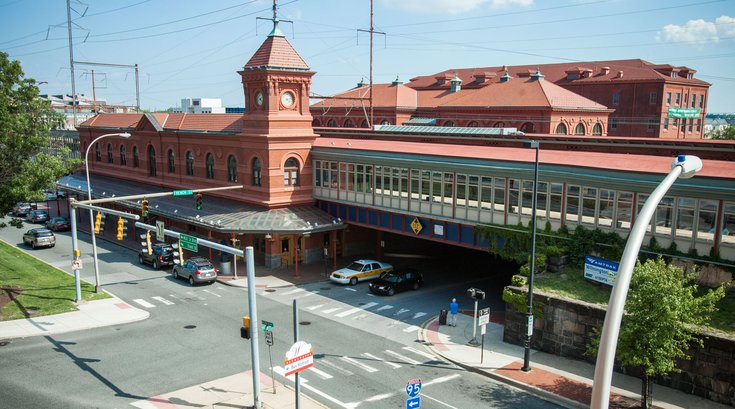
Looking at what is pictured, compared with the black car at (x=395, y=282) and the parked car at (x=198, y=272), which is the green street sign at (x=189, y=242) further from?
the black car at (x=395, y=282)

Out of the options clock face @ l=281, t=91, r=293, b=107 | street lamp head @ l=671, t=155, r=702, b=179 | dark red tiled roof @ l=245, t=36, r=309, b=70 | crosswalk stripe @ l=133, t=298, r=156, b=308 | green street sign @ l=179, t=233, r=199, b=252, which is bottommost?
crosswalk stripe @ l=133, t=298, r=156, b=308

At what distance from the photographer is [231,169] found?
41.7 meters

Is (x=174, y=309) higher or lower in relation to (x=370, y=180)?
lower

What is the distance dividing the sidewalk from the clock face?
1866 centimetres

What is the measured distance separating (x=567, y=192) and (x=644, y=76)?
5851 cm

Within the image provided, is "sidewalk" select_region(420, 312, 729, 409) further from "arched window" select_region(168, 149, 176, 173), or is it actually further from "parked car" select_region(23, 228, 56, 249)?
"parked car" select_region(23, 228, 56, 249)

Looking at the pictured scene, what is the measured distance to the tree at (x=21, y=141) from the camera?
28.2 meters

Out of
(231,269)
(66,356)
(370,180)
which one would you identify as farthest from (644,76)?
(66,356)

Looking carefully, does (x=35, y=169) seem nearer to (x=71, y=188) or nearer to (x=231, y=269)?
(x=231, y=269)

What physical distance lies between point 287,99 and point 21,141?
15803 millimetres

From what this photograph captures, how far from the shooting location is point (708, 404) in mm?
18797

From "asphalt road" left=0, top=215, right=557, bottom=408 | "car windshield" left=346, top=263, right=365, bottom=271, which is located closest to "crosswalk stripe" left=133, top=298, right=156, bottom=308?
"asphalt road" left=0, top=215, right=557, bottom=408

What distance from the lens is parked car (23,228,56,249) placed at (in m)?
43.4

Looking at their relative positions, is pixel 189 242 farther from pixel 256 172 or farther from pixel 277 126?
pixel 256 172
